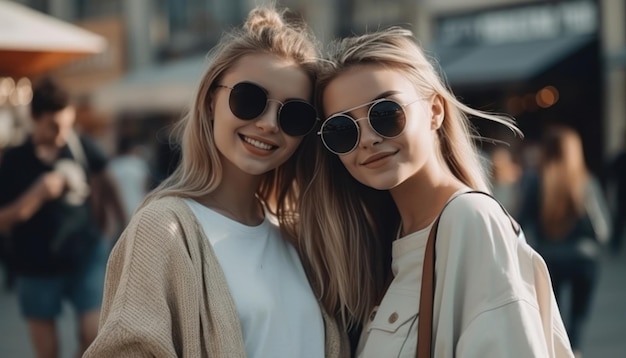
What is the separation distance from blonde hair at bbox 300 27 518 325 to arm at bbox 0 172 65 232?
2.48 metres

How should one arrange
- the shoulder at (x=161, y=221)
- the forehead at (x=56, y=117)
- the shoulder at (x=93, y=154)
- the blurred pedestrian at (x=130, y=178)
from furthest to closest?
1. the blurred pedestrian at (x=130, y=178)
2. the shoulder at (x=93, y=154)
3. the forehead at (x=56, y=117)
4. the shoulder at (x=161, y=221)

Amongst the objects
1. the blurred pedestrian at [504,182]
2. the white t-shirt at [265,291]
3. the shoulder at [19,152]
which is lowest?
the blurred pedestrian at [504,182]

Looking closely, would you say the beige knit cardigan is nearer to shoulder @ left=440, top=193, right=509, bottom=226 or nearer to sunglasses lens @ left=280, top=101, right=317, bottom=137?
sunglasses lens @ left=280, top=101, right=317, bottom=137

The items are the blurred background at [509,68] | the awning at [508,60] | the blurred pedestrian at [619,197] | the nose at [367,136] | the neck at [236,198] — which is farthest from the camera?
the blurred background at [509,68]

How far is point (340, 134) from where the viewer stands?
7.50ft

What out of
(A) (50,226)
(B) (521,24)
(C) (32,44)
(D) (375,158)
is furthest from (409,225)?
(B) (521,24)

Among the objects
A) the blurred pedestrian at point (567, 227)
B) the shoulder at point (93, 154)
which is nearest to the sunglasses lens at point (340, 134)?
the shoulder at point (93, 154)

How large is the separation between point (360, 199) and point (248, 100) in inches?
20.6

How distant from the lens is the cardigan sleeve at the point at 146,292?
79.1 inches

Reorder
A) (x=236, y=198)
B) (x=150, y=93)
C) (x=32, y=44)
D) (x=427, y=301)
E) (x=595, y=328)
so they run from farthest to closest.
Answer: (x=150, y=93) < (x=595, y=328) < (x=32, y=44) < (x=236, y=198) < (x=427, y=301)

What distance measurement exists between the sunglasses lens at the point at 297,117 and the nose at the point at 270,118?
0.02 meters

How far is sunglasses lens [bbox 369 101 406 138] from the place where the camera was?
2.21m

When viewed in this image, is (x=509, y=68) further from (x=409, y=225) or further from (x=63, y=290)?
(x=409, y=225)

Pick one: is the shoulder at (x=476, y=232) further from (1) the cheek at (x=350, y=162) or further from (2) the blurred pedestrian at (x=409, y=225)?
(1) the cheek at (x=350, y=162)
